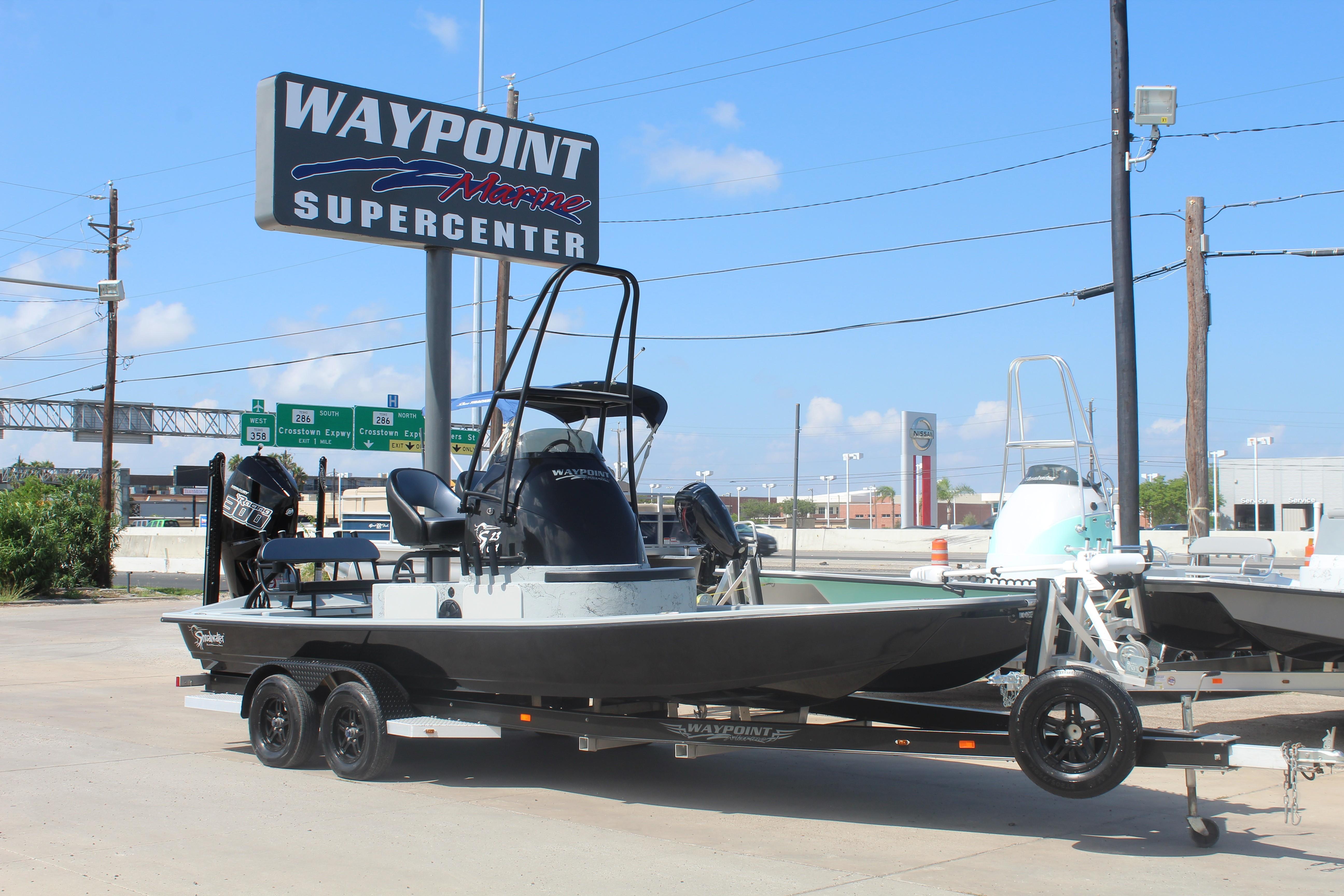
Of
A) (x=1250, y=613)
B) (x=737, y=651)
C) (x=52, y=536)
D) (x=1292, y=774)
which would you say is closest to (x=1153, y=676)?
(x=1250, y=613)

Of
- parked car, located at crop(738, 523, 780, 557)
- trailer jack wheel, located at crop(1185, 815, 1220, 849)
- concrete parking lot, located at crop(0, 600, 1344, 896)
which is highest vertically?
parked car, located at crop(738, 523, 780, 557)

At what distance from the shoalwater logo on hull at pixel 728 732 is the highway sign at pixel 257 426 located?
102 ft

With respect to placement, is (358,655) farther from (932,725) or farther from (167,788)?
(932,725)

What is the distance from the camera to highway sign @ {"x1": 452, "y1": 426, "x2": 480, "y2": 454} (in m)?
29.5

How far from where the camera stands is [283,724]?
7.26m

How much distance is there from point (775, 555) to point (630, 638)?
34860mm

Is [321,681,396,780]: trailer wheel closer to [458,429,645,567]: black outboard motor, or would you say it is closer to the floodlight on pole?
[458,429,645,567]: black outboard motor

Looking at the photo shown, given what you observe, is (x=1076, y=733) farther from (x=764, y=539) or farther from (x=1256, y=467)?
(x=1256, y=467)

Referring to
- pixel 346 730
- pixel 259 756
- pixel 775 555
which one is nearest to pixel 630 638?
pixel 346 730

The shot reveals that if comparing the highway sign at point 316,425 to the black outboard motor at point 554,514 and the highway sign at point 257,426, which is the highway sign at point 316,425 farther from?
the black outboard motor at point 554,514

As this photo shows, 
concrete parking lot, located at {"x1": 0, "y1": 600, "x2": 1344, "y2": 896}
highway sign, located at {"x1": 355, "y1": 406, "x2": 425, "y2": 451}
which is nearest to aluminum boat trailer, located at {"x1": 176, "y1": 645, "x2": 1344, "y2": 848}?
concrete parking lot, located at {"x1": 0, "y1": 600, "x2": 1344, "y2": 896}

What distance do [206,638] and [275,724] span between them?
1097 mm

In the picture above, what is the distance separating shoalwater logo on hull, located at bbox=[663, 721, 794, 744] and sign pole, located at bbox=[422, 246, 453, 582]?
7315mm

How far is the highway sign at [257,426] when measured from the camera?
34.7m
